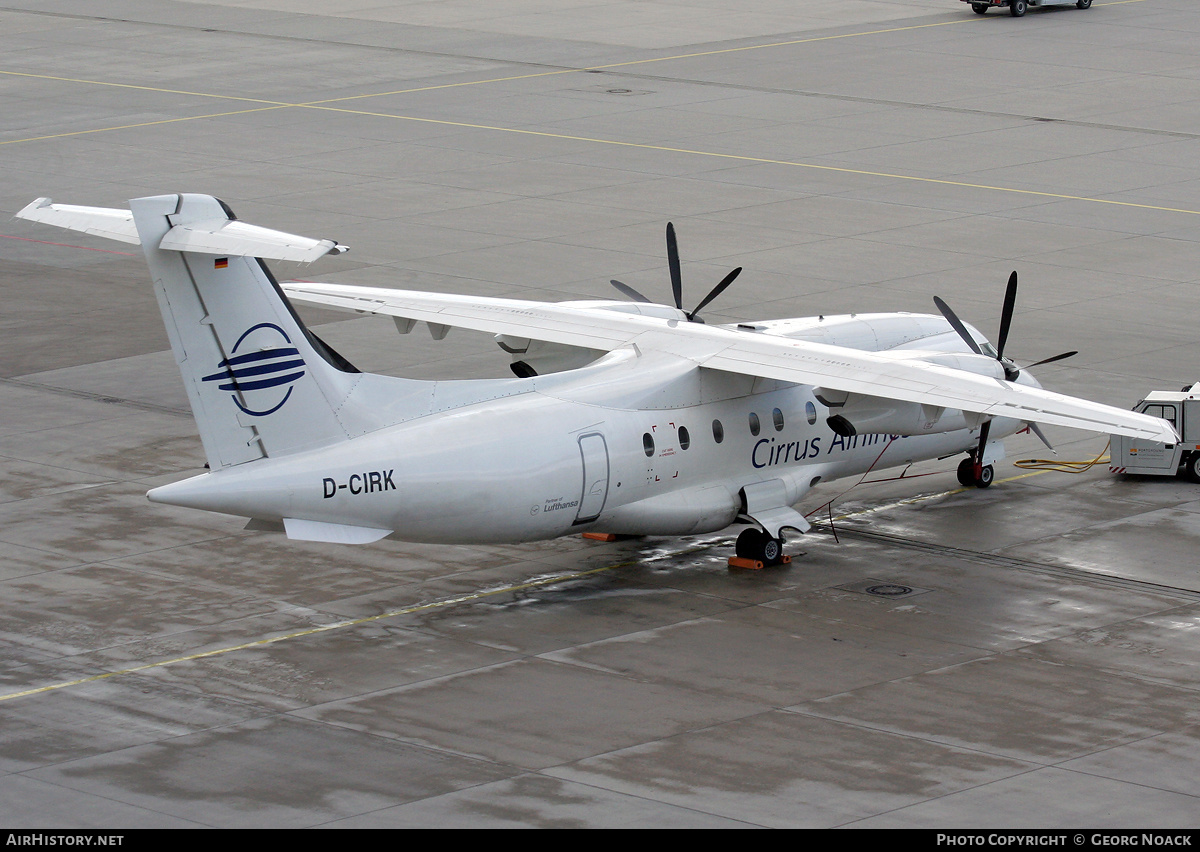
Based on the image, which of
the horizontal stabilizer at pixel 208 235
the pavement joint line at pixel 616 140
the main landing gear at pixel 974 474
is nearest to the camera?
the horizontal stabilizer at pixel 208 235

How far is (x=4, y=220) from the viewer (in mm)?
50156

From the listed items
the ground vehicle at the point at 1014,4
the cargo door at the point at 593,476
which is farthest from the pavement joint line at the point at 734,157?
the ground vehicle at the point at 1014,4

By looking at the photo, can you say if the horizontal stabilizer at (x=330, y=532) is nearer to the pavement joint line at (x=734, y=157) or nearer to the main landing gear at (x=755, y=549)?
the main landing gear at (x=755, y=549)

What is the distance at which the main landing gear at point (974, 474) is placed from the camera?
30922 mm

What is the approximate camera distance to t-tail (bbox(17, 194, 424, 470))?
21.2 metres

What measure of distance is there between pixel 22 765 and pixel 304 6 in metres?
73.6

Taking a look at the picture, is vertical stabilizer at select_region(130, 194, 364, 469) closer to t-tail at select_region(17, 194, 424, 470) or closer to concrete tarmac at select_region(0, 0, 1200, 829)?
t-tail at select_region(17, 194, 424, 470)

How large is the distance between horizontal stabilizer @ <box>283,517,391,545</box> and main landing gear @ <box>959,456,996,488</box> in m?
12.0

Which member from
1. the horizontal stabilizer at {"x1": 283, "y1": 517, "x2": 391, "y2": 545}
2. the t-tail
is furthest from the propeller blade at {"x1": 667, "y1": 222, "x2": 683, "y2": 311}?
the horizontal stabilizer at {"x1": 283, "y1": 517, "x2": 391, "y2": 545}

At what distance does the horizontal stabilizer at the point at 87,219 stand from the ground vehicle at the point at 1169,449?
676 inches

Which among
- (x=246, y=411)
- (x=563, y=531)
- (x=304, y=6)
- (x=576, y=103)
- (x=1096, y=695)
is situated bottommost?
(x=1096, y=695)

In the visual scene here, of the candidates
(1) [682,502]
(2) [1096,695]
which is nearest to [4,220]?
(1) [682,502]

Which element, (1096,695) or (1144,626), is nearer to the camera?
(1096,695)
